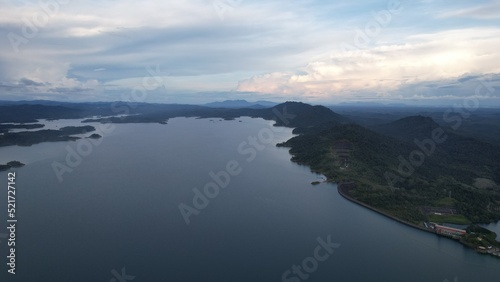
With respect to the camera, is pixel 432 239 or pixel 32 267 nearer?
pixel 32 267

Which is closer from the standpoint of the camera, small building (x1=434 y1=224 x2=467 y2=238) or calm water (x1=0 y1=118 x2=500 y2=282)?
calm water (x1=0 y1=118 x2=500 y2=282)

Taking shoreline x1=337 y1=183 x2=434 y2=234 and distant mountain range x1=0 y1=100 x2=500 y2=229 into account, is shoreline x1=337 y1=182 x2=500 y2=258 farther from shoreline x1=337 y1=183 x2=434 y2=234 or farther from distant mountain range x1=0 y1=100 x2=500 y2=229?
distant mountain range x1=0 y1=100 x2=500 y2=229

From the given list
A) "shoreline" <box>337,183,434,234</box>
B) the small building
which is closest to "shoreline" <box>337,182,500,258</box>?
"shoreline" <box>337,183,434,234</box>

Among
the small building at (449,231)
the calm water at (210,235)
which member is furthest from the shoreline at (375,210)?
the calm water at (210,235)

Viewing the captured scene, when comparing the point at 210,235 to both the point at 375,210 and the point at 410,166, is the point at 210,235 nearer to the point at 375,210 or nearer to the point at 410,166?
the point at 375,210

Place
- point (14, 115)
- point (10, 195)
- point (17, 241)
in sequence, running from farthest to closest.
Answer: point (14, 115), point (10, 195), point (17, 241)

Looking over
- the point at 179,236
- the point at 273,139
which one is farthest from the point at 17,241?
the point at 273,139

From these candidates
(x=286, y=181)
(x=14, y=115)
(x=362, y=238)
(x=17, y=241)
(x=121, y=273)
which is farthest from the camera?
(x=14, y=115)

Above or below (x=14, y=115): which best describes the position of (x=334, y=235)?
below

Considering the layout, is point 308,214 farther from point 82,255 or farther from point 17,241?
point 17,241
